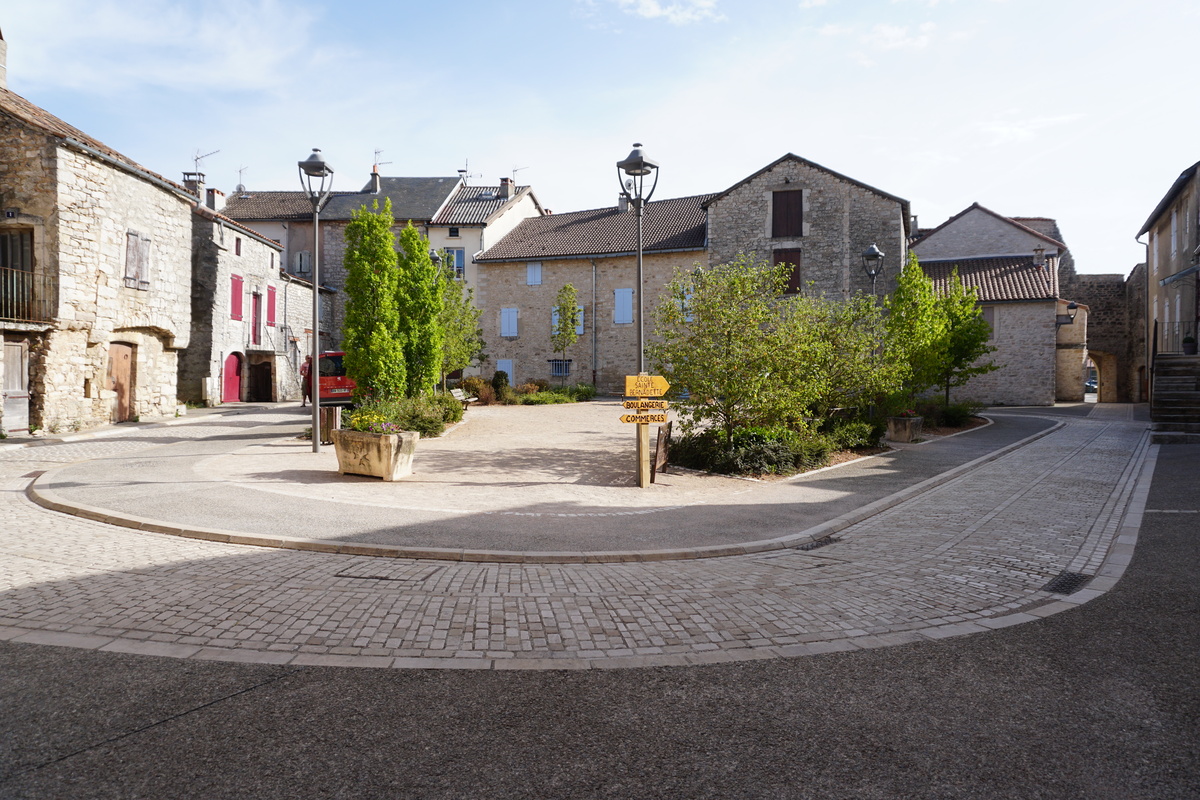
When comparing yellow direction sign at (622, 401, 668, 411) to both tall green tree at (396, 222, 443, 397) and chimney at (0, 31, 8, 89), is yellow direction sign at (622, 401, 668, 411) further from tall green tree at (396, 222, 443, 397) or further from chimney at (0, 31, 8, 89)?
chimney at (0, 31, 8, 89)

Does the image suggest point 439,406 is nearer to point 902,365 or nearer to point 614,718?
point 902,365

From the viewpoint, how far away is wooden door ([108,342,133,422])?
18359 mm

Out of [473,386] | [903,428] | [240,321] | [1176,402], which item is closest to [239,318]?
[240,321]

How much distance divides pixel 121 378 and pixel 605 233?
68.5 ft

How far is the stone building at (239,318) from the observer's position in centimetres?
2575

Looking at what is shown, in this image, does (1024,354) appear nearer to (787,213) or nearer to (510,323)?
(787,213)

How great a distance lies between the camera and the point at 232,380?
2814 centimetres

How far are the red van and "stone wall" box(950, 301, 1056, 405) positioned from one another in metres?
24.5

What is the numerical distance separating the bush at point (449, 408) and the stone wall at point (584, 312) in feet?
47.1

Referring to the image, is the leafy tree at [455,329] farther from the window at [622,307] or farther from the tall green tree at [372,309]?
the tall green tree at [372,309]

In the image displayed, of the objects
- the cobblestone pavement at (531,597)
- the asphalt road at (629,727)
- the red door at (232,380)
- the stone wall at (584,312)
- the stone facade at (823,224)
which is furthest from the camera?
the stone wall at (584,312)

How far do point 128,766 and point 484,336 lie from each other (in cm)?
3228

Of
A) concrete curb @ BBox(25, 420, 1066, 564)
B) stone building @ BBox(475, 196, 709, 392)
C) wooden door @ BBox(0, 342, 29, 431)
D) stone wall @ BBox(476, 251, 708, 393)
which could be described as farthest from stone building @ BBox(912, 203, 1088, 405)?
wooden door @ BBox(0, 342, 29, 431)

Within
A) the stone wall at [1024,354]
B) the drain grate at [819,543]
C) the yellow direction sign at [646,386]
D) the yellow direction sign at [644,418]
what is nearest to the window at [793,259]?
the stone wall at [1024,354]
